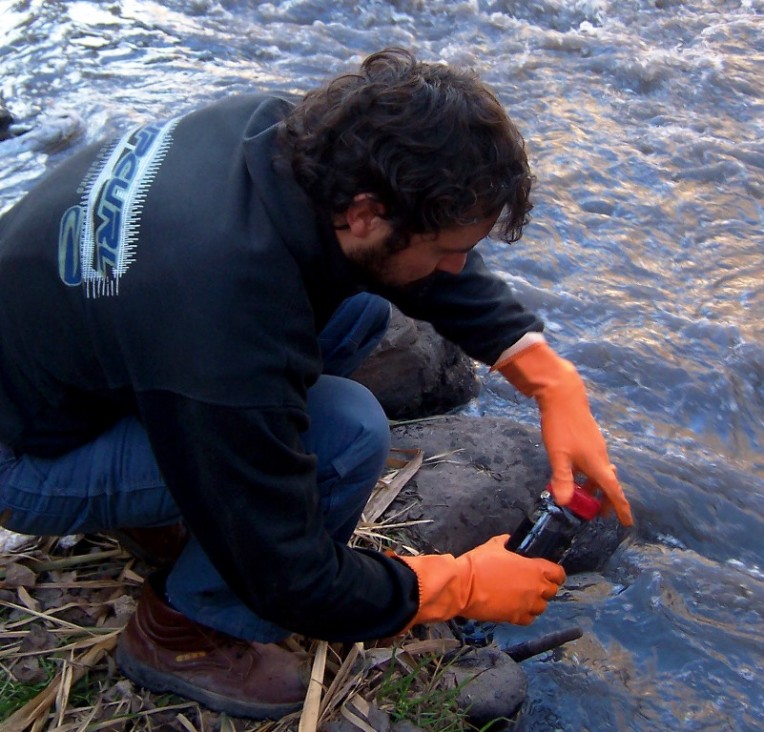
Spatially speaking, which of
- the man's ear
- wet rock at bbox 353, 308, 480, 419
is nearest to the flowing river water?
wet rock at bbox 353, 308, 480, 419

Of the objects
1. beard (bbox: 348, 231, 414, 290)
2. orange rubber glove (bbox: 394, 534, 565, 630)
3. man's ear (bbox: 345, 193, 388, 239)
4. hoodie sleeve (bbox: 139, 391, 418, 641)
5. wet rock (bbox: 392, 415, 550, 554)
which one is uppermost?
man's ear (bbox: 345, 193, 388, 239)

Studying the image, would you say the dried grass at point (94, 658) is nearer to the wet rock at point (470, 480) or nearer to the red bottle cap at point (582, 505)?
the wet rock at point (470, 480)

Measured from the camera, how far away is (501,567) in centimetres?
238

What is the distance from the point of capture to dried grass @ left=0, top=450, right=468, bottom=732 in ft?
7.79

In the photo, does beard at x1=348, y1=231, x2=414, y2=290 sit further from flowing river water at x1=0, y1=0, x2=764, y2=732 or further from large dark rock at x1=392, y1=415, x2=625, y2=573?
flowing river water at x1=0, y1=0, x2=764, y2=732

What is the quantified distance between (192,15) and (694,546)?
589 centimetres

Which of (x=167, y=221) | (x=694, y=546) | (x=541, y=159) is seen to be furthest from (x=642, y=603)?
(x=541, y=159)

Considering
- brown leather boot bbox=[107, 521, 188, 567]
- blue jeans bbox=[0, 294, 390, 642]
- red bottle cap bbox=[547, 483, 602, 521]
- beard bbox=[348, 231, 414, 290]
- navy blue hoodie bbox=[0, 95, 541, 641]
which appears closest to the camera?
navy blue hoodie bbox=[0, 95, 541, 641]

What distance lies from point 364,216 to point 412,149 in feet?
0.54

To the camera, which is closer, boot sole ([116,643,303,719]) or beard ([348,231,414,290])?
beard ([348,231,414,290])

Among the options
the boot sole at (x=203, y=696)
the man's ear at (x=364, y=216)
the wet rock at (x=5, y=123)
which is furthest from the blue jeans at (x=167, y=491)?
the wet rock at (x=5, y=123)

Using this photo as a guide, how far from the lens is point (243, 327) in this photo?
1.79 meters

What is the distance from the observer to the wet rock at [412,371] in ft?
11.6

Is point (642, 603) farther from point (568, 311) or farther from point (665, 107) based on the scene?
point (665, 107)
